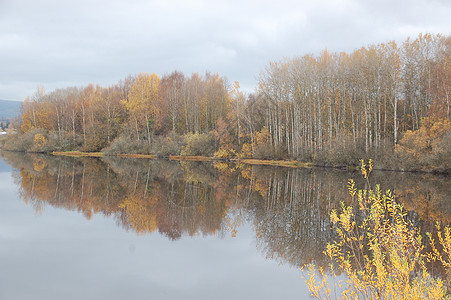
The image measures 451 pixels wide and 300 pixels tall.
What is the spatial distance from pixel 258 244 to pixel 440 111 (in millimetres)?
27405

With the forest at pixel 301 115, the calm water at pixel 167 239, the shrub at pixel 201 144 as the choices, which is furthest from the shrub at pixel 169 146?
the calm water at pixel 167 239

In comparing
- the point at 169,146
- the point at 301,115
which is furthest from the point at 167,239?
the point at 169,146

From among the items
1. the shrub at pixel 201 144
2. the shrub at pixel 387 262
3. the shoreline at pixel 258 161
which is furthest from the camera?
the shrub at pixel 201 144

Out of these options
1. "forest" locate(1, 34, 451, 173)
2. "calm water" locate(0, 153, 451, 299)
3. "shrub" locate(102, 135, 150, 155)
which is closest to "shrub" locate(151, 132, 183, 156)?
"forest" locate(1, 34, 451, 173)

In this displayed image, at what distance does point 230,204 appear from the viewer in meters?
16.5

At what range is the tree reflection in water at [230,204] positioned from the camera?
11250 mm

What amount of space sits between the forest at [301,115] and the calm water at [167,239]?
13.8 m

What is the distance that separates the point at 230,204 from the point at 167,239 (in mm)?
5900

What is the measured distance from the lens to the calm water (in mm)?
7668

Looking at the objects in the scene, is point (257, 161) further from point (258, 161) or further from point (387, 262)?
point (387, 262)

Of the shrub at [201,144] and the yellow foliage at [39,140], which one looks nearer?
the shrub at [201,144]

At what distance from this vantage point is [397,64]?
112 feet

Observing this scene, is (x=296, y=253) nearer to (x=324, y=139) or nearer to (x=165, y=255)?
(x=165, y=255)

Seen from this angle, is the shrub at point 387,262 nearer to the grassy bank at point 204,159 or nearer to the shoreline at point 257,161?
the shoreline at point 257,161
